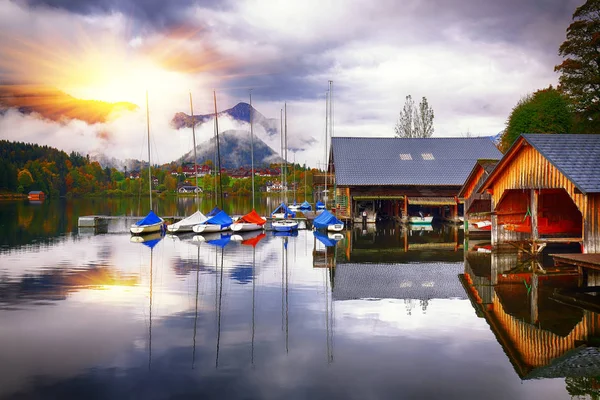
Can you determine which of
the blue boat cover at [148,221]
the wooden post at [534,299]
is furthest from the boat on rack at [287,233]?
the wooden post at [534,299]

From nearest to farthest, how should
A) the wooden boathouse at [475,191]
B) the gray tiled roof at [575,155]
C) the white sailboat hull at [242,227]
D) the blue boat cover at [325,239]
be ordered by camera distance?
the gray tiled roof at [575,155]
the blue boat cover at [325,239]
the wooden boathouse at [475,191]
the white sailboat hull at [242,227]

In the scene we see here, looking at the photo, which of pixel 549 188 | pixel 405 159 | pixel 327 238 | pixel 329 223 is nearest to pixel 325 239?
pixel 327 238

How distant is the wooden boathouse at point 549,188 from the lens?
2109 cm

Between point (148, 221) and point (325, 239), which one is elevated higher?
point (148, 221)

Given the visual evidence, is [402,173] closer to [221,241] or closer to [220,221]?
[220,221]

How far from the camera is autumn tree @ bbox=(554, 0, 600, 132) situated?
42125 mm

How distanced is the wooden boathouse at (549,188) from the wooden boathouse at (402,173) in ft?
56.3

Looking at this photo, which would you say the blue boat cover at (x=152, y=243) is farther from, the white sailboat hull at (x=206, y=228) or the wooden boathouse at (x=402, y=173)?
the wooden boathouse at (x=402, y=173)

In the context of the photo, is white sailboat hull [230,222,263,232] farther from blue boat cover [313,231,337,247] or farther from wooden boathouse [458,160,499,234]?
wooden boathouse [458,160,499,234]

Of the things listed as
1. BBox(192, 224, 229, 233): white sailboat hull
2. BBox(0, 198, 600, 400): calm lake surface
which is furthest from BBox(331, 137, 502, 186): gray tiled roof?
BBox(0, 198, 600, 400): calm lake surface

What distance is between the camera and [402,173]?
51.8 meters

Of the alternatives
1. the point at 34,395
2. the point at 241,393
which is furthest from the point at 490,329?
the point at 34,395

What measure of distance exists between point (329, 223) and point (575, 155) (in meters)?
22.0

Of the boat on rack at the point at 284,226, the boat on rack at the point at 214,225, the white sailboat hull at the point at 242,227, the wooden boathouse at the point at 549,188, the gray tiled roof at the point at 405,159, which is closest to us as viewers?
the wooden boathouse at the point at 549,188
